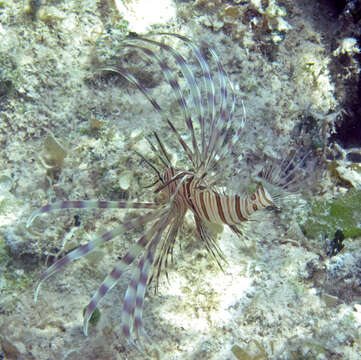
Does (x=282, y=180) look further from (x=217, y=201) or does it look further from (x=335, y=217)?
(x=335, y=217)

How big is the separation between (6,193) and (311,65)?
4.53 metres

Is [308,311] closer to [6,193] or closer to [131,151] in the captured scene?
[131,151]

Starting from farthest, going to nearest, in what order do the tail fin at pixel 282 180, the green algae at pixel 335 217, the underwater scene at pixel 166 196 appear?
the green algae at pixel 335 217 → the tail fin at pixel 282 180 → the underwater scene at pixel 166 196

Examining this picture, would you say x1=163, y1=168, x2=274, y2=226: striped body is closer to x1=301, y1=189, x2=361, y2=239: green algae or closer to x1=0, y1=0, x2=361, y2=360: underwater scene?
x1=0, y1=0, x2=361, y2=360: underwater scene

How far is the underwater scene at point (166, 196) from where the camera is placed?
7.63ft

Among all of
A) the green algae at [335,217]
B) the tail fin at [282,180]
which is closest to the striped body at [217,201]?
the tail fin at [282,180]

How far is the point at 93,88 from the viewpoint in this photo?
11.5ft

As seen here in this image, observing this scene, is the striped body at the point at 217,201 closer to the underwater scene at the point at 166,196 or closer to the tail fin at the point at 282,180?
the underwater scene at the point at 166,196

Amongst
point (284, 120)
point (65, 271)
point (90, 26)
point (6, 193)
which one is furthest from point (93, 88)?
point (284, 120)

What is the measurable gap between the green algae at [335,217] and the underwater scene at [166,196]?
0.02 meters

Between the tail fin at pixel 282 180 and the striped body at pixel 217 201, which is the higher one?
the tail fin at pixel 282 180

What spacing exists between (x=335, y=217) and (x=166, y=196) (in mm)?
2143

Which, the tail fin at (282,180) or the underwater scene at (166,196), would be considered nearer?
the underwater scene at (166,196)

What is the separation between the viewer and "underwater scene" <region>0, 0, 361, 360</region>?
91.6 inches
